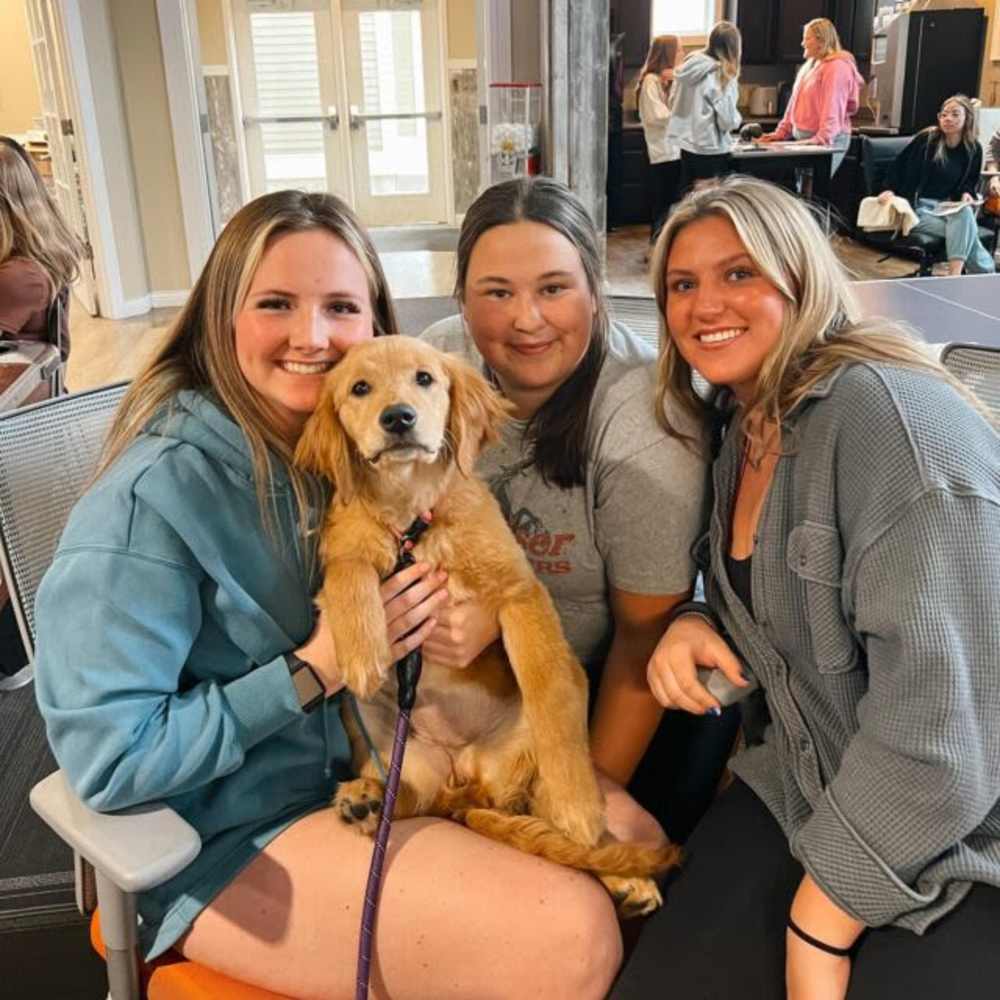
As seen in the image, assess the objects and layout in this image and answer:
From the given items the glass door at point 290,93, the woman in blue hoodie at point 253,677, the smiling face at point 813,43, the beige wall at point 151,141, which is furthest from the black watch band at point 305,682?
the glass door at point 290,93

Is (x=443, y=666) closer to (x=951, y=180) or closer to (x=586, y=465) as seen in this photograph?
(x=586, y=465)

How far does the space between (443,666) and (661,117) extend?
679cm

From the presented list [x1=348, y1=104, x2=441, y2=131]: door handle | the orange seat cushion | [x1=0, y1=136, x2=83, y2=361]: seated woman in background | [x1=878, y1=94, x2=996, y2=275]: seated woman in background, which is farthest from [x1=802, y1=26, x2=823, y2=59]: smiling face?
the orange seat cushion

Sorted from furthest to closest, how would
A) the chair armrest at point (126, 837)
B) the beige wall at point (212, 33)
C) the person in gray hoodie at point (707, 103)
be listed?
the beige wall at point (212, 33), the person in gray hoodie at point (707, 103), the chair armrest at point (126, 837)

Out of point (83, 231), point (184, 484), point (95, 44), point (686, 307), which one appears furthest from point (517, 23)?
point (184, 484)

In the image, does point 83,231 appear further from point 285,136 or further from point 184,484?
point 184,484

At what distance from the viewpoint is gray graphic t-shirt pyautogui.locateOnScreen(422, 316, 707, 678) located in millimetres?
1502

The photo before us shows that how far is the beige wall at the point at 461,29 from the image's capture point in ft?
29.9

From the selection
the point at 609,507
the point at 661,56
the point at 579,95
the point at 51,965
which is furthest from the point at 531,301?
the point at 661,56

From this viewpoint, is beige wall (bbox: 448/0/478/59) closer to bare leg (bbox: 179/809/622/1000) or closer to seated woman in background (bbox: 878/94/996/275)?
seated woman in background (bbox: 878/94/996/275)

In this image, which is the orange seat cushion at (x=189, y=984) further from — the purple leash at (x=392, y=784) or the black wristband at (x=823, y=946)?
the black wristband at (x=823, y=946)

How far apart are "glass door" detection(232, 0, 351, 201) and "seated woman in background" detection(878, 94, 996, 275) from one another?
4.96m

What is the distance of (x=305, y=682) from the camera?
120 centimetres

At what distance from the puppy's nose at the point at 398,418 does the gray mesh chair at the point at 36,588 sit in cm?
48
